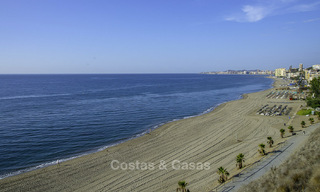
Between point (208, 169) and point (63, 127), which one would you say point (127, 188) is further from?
point (63, 127)

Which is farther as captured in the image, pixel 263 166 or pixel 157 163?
pixel 157 163

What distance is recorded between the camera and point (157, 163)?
22.5 m

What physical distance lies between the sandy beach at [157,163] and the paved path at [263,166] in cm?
147

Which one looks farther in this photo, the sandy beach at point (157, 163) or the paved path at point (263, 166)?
the sandy beach at point (157, 163)

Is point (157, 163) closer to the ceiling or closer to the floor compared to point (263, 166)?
closer to the floor

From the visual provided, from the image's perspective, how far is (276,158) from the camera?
1969 cm

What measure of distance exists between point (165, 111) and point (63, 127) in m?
23.4

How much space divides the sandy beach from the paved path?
147 centimetres

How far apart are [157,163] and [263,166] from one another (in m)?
10.1

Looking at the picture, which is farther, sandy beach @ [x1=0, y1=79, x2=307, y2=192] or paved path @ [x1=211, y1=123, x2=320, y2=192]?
sandy beach @ [x1=0, y1=79, x2=307, y2=192]

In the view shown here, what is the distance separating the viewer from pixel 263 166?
18281mm

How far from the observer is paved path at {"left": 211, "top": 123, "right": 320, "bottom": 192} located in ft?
51.1

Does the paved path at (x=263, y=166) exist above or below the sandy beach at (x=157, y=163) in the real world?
above

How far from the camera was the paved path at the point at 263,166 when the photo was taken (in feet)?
51.1
